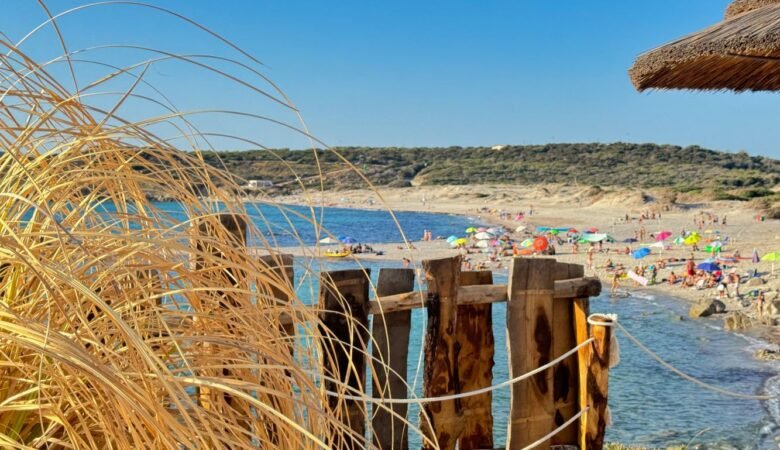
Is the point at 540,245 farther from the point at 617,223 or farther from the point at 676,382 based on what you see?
the point at 617,223

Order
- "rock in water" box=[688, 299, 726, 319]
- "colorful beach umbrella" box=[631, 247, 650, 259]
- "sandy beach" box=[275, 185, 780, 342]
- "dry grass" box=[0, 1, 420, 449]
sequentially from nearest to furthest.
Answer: "dry grass" box=[0, 1, 420, 449], "rock in water" box=[688, 299, 726, 319], "sandy beach" box=[275, 185, 780, 342], "colorful beach umbrella" box=[631, 247, 650, 259]

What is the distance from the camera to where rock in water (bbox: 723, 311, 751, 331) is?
14.7 metres

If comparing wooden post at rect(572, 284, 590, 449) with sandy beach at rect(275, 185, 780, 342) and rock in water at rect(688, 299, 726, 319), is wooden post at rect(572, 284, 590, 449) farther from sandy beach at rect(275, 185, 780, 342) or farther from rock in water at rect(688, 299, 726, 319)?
rock in water at rect(688, 299, 726, 319)

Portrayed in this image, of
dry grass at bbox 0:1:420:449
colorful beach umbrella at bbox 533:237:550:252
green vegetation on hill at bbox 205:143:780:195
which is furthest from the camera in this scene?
green vegetation on hill at bbox 205:143:780:195

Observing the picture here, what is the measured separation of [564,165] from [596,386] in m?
76.8

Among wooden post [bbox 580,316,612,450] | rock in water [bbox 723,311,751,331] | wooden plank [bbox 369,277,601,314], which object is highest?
wooden plank [bbox 369,277,601,314]

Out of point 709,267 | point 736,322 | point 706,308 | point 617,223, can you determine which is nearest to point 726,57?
point 736,322

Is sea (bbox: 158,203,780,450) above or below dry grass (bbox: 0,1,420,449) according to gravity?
below

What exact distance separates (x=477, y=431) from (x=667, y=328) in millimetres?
12845

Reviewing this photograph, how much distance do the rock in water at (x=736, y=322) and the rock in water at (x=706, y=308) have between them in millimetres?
1133

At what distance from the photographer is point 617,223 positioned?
3741 centimetres

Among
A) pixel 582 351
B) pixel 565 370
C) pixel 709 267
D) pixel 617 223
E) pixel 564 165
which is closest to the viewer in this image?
pixel 582 351

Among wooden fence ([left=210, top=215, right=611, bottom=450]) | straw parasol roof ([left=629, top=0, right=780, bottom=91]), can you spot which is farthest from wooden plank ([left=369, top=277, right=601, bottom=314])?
straw parasol roof ([left=629, top=0, right=780, bottom=91])

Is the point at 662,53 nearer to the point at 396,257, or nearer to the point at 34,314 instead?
the point at 34,314
